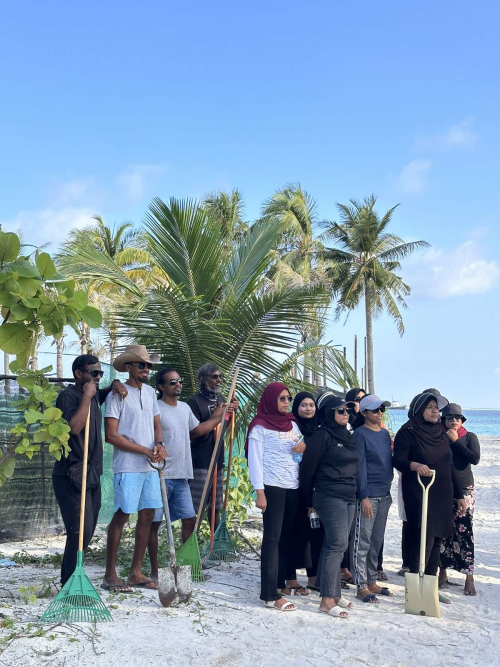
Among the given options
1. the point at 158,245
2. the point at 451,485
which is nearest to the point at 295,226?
the point at 158,245

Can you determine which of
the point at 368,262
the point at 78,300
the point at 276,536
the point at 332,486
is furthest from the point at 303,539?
the point at 368,262

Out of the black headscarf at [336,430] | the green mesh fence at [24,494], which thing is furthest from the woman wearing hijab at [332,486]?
the green mesh fence at [24,494]

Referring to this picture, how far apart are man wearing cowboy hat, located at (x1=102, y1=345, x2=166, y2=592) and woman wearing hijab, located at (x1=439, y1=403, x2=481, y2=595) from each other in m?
2.59

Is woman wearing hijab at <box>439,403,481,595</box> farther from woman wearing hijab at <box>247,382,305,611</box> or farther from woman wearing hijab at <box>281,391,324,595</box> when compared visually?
woman wearing hijab at <box>247,382,305,611</box>

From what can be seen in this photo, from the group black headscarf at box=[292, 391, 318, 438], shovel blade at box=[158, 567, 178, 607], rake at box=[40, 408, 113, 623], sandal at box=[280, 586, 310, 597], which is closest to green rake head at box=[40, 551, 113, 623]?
rake at box=[40, 408, 113, 623]

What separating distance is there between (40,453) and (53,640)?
3.83m

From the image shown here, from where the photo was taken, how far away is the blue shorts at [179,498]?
18.8ft

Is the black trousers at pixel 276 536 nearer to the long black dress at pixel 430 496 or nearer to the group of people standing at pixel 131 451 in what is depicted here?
the group of people standing at pixel 131 451

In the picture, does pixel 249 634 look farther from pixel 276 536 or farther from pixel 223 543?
pixel 223 543

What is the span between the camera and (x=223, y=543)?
6.80 metres

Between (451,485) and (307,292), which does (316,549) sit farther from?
(307,292)

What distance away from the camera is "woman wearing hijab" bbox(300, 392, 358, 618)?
5230 mm

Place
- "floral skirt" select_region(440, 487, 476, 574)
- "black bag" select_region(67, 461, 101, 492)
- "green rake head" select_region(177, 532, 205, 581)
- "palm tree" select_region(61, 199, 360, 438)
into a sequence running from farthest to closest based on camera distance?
"palm tree" select_region(61, 199, 360, 438) < "floral skirt" select_region(440, 487, 476, 574) < "green rake head" select_region(177, 532, 205, 581) < "black bag" select_region(67, 461, 101, 492)

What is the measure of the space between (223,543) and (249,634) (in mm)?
2227
